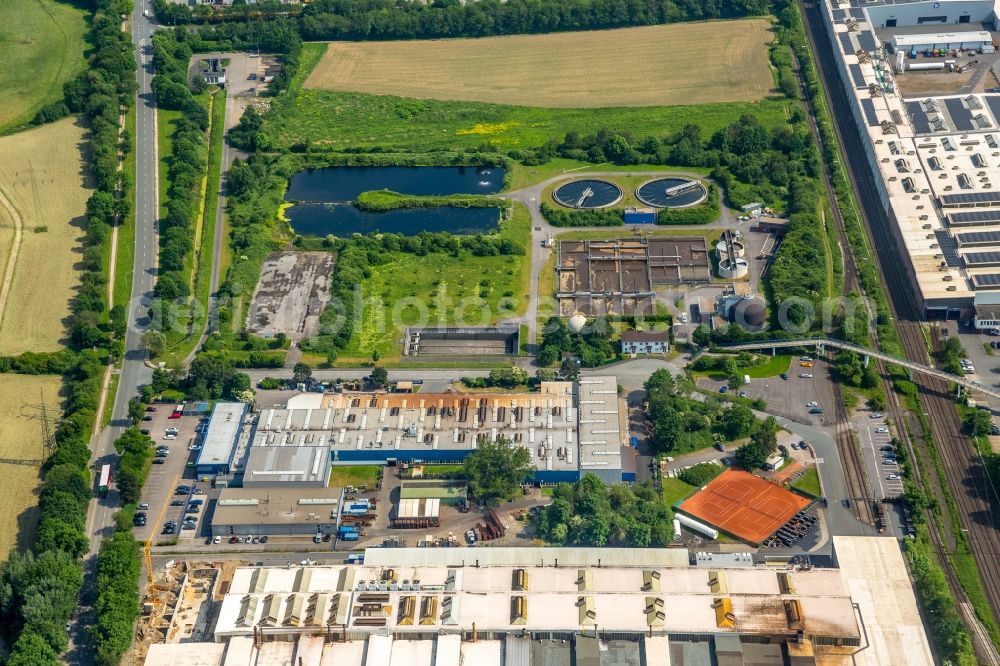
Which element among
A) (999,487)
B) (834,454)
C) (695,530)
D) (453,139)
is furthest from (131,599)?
(453,139)

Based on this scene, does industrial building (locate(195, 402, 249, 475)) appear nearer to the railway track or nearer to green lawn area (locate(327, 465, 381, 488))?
green lawn area (locate(327, 465, 381, 488))

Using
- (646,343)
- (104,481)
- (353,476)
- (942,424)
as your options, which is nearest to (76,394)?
(104,481)

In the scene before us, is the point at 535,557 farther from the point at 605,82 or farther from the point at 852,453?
the point at 605,82

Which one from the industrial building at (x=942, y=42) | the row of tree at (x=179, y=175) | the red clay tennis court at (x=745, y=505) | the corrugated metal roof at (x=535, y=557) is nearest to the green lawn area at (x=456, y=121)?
the row of tree at (x=179, y=175)

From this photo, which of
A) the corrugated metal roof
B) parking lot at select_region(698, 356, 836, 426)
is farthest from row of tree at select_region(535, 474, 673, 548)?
parking lot at select_region(698, 356, 836, 426)

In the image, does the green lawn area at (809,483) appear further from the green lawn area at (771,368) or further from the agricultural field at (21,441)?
Answer: the agricultural field at (21,441)
